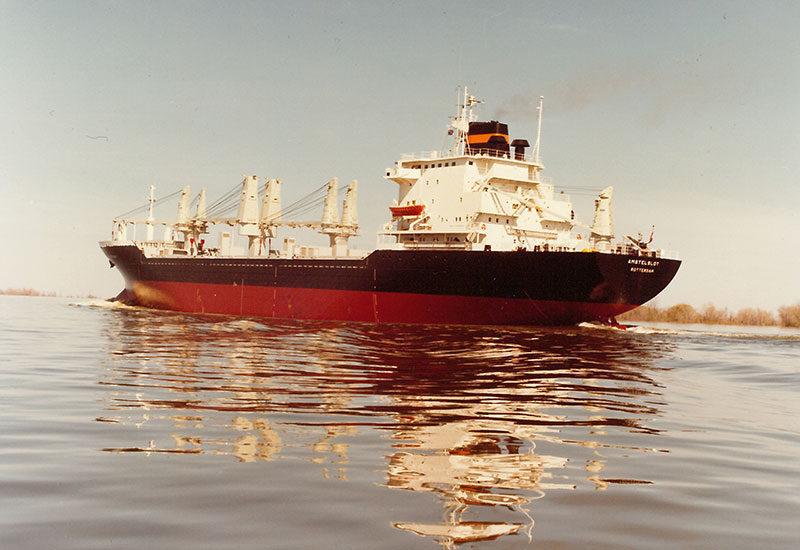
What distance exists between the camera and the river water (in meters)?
4.57

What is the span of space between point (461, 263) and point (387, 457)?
24.8 m

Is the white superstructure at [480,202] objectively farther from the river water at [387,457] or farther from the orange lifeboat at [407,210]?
the river water at [387,457]

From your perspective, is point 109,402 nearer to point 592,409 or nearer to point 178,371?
point 178,371

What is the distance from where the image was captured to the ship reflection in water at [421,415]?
577 centimetres

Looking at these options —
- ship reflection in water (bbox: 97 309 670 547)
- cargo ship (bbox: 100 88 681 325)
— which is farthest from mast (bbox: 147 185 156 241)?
ship reflection in water (bbox: 97 309 670 547)

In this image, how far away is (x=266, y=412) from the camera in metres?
8.87

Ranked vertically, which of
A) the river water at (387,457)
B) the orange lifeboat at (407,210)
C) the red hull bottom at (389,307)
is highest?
the orange lifeboat at (407,210)

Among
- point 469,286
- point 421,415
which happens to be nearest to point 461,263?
point 469,286

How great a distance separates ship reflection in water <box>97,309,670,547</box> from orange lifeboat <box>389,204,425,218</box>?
675 inches

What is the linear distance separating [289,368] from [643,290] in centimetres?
2231

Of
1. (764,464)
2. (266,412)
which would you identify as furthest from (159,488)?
(764,464)

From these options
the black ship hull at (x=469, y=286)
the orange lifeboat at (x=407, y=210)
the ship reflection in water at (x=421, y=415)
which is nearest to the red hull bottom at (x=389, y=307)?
the black ship hull at (x=469, y=286)

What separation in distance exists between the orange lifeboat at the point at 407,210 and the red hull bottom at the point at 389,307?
480cm

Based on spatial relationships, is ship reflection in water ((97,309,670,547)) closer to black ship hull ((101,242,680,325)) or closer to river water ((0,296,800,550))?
river water ((0,296,800,550))
